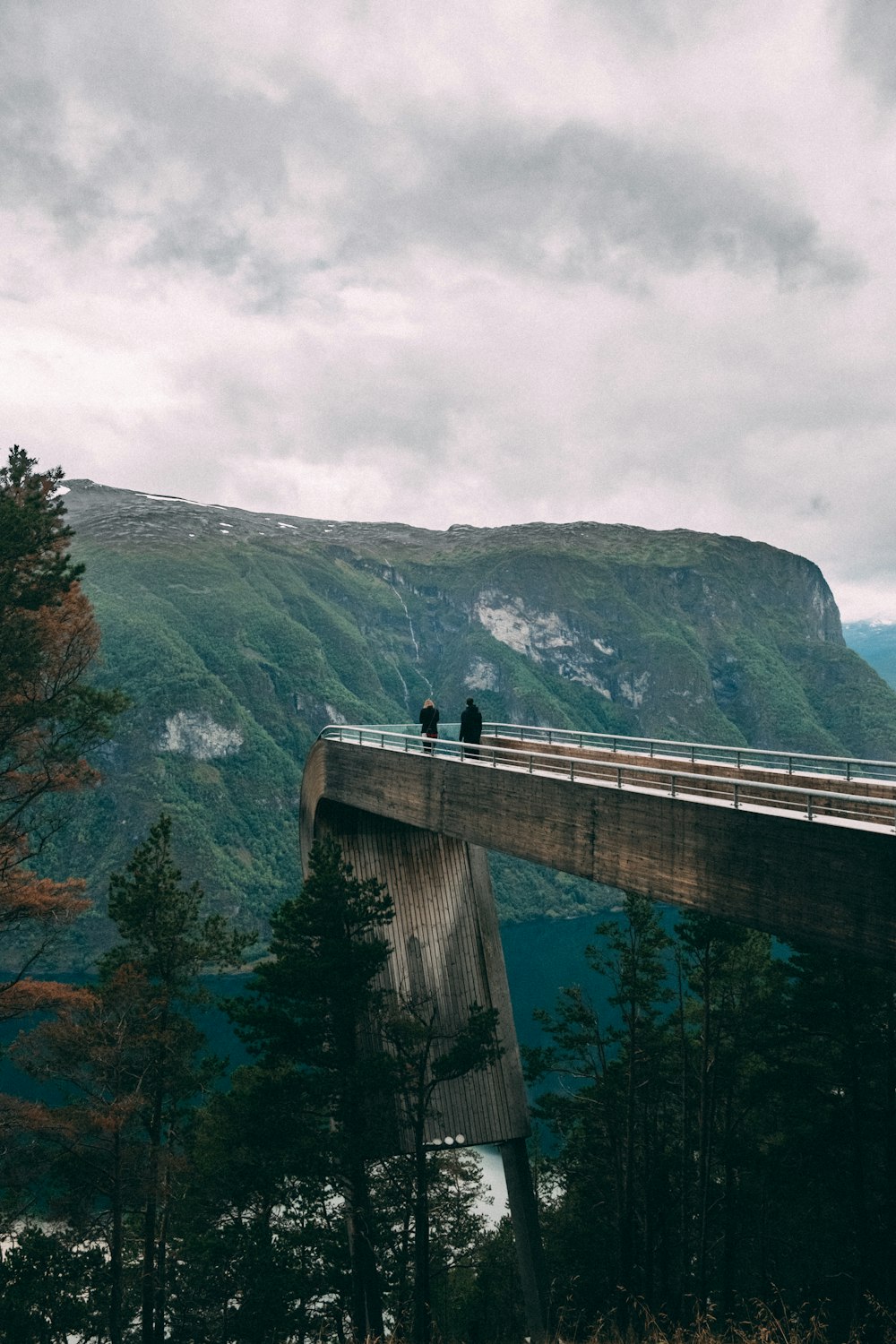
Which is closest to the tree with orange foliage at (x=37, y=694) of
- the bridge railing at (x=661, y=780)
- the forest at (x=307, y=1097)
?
the forest at (x=307, y=1097)

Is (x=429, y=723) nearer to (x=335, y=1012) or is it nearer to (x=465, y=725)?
(x=465, y=725)

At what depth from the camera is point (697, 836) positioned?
395 inches

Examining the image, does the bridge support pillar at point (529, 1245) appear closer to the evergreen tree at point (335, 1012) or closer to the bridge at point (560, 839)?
the bridge at point (560, 839)

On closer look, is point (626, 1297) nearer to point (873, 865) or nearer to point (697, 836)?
point (697, 836)

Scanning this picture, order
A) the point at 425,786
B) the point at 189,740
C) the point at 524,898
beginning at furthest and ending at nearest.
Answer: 1. the point at 189,740
2. the point at 524,898
3. the point at 425,786

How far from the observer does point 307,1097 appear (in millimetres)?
15828

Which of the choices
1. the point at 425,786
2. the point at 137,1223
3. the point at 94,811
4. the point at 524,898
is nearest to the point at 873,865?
the point at 425,786

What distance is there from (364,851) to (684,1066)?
363 inches

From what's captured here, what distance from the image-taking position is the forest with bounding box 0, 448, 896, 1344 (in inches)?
596

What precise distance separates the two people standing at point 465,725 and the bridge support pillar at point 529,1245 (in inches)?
358

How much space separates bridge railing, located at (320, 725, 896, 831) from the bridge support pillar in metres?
9.04

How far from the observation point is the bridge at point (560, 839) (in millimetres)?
8602

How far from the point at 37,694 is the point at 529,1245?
49.8 feet

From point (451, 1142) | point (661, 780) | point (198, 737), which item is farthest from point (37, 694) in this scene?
point (198, 737)
